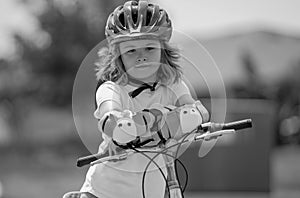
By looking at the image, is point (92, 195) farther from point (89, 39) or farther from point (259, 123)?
point (89, 39)

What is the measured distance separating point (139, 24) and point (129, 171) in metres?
0.71

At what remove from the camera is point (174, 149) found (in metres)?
3.90

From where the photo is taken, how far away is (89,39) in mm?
34312

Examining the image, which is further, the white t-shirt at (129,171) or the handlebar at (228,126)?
the white t-shirt at (129,171)

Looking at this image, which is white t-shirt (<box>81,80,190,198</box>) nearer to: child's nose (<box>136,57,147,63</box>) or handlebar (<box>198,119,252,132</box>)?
child's nose (<box>136,57,147,63</box>)

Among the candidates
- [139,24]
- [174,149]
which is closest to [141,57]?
[139,24]

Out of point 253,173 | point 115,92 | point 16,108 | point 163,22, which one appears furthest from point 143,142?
point 16,108

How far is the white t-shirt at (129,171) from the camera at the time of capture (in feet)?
13.0

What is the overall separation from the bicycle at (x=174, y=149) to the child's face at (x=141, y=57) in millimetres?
371

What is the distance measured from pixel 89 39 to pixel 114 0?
2574 millimetres

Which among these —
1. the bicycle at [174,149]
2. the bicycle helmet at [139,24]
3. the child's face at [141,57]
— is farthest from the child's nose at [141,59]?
the bicycle at [174,149]

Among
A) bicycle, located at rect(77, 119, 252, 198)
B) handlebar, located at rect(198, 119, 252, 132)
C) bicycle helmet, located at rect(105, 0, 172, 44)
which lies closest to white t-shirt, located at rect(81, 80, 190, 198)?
bicycle, located at rect(77, 119, 252, 198)

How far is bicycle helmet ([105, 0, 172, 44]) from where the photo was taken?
3891mm

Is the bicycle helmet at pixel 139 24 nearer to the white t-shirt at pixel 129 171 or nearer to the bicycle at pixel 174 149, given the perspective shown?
the white t-shirt at pixel 129 171
